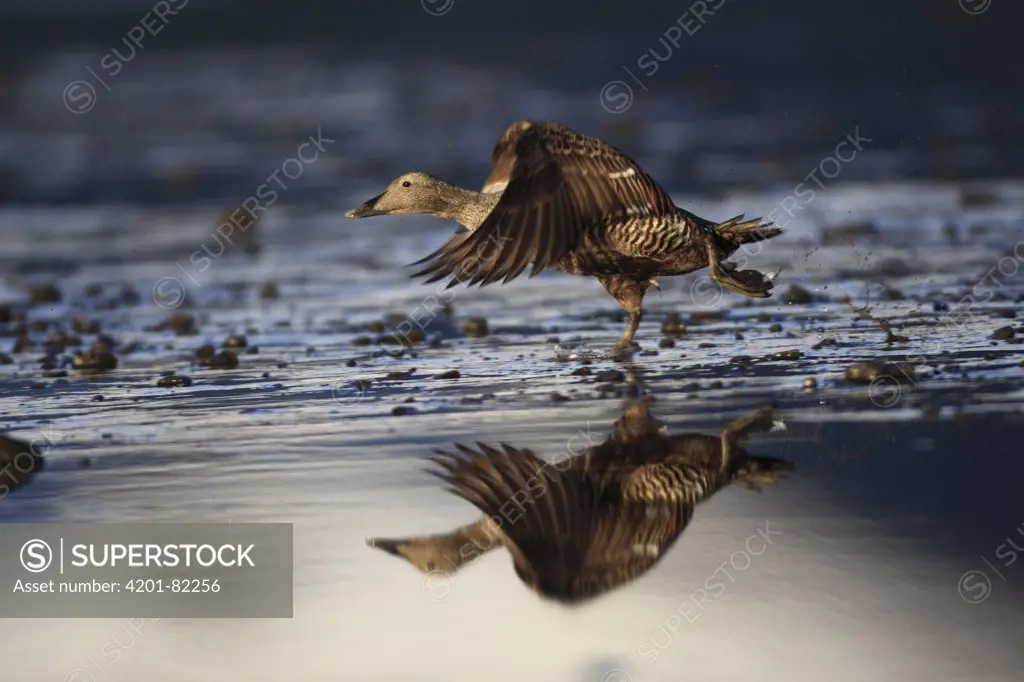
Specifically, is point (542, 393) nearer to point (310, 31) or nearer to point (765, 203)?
point (765, 203)

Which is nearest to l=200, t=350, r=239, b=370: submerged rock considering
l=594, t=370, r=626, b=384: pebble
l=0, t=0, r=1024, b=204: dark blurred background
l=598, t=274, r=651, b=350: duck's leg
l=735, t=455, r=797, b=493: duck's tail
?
l=598, t=274, r=651, b=350: duck's leg

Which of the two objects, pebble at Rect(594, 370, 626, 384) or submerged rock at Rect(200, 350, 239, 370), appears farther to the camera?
Answer: submerged rock at Rect(200, 350, 239, 370)

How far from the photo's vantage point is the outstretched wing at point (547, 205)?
770cm

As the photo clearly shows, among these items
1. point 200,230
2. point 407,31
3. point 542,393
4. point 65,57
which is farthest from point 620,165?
point 65,57

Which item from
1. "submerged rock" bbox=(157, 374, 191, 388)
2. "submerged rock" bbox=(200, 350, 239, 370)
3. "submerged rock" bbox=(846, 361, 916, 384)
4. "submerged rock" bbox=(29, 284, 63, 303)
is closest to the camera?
"submerged rock" bbox=(846, 361, 916, 384)

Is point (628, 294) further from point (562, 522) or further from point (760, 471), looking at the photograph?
point (562, 522)

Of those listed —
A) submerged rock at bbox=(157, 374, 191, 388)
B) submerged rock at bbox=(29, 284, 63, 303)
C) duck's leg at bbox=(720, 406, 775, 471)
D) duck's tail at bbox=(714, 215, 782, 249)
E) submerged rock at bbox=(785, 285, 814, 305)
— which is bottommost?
duck's leg at bbox=(720, 406, 775, 471)

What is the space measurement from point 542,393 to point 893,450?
1991 mm

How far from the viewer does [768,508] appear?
5621mm

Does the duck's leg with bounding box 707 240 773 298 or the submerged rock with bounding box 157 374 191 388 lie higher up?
the duck's leg with bounding box 707 240 773 298

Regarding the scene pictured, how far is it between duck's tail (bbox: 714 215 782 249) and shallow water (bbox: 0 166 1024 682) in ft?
1.94

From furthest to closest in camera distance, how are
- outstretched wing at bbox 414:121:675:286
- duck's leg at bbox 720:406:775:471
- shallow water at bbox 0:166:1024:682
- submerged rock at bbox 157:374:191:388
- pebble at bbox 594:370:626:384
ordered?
submerged rock at bbox 157:374:191:388 → pebble at bbox 594:370:626:384 → outstretched wing at bbox 414:121:675:286 → duck's leg at bbox 720:406:775:471 → shallow water at bbox 0:166:1024:682

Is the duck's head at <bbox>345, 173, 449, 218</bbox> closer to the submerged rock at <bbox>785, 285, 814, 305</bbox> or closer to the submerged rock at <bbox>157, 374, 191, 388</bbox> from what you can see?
the submerged rock at <bbox>157, 374, 191, 388</bbox>

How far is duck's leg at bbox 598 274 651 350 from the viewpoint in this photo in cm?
889
